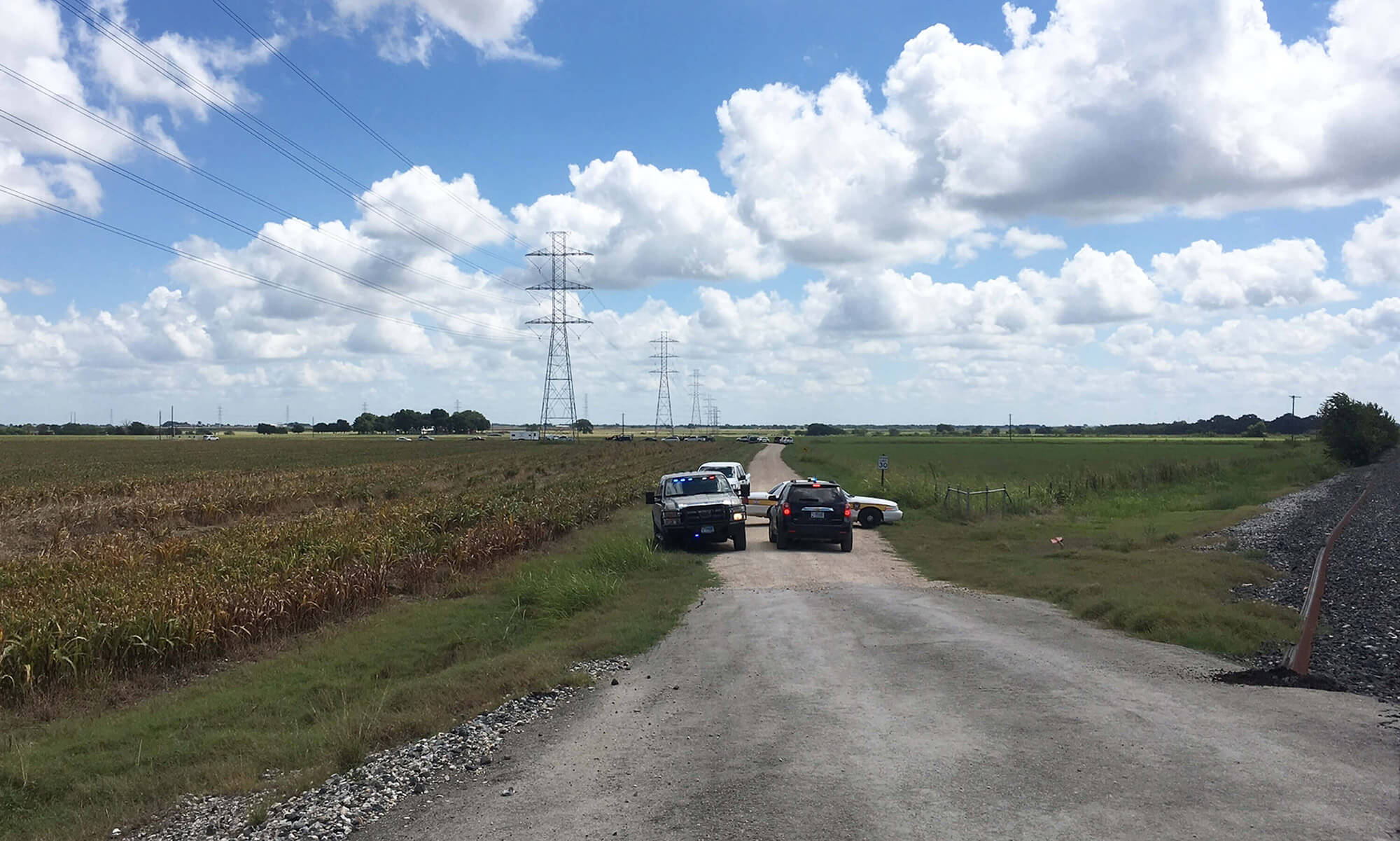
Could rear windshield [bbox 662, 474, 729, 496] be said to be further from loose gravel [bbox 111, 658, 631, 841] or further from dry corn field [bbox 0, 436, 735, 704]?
loose gravel [bbox 111, 658, 631, 841]

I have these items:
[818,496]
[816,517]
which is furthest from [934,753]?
[818,496]

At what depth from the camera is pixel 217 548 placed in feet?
66.1

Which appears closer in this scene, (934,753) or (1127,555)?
(934,753)

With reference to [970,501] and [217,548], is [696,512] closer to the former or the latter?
[217,548]

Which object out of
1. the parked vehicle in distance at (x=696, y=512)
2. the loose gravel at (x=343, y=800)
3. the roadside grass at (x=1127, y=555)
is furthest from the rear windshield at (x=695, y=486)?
the loose gravel at (x=343, y=800)

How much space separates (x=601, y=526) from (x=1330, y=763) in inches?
887

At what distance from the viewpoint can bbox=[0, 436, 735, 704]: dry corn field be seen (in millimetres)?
12766

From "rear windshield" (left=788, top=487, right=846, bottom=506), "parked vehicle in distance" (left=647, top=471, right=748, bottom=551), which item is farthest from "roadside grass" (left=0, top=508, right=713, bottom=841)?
"rear windshield" (left=788, top=487, right=846, bottom=506)

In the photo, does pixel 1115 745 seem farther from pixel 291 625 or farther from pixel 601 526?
pixel 601 526

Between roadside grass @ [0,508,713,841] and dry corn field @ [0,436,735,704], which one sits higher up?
dry corn field @ [0,436,735,704]

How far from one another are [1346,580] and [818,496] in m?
11.1

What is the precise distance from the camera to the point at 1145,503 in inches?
1467

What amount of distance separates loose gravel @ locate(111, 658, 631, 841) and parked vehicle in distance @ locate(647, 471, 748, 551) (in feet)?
47.7

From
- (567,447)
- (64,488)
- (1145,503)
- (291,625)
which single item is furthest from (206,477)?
(567,447)
